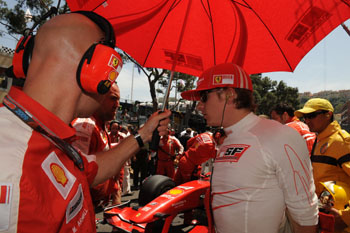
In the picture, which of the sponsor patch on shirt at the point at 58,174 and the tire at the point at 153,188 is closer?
the sponsor patch on shirt at the point at 58,174

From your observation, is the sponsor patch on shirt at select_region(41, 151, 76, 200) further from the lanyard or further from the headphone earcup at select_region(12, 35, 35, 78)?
the headphone earcup at select_region(12, 35, 35, 78)

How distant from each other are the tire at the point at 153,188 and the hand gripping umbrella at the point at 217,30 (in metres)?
2.17

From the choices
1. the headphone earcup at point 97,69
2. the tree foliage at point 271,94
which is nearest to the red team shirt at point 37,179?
the headphone earcup at point 97,69

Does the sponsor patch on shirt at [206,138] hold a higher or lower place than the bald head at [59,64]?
lower

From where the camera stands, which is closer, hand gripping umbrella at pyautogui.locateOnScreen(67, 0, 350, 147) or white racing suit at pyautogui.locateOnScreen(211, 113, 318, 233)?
white racing suit at pyautogui.locateOnScreen(211, 113, 318, 233)

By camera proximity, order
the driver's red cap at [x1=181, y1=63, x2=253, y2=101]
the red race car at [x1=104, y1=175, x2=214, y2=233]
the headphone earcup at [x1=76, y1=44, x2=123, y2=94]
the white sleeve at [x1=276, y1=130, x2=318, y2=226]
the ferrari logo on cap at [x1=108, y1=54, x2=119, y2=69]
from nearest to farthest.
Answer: the headphone earcup at [x1=76, y1=44, x2=123, y2=94] → the ferrari logo on cap at [x1=108, y1=54, x2=119, y2=69] → the white sleeve at [x1=276, y1=130, x2=318, y2=226] → the driver's red cap at [x1=181, y1=63, x2=253, y2=101] → the red race car at [x1=104, y1=175, x2=214, y2=233]

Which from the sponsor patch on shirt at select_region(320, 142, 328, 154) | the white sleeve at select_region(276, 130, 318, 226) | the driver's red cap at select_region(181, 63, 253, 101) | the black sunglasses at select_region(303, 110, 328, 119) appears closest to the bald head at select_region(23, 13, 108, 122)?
the driver's red cap at select_region(181, 63, 253, 101)

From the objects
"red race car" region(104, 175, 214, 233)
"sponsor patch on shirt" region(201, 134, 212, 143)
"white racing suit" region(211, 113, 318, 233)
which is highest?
"white racing suit" region(211, 113, 318, 233)

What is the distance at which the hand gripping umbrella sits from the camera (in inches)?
83.4

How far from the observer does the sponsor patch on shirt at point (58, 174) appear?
0.94m

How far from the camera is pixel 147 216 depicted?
9.95 feet

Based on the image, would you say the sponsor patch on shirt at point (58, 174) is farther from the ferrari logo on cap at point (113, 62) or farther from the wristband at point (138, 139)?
the wristband at point (138, 139)

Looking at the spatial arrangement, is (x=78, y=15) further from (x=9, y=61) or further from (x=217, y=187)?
(x=9, y=61)

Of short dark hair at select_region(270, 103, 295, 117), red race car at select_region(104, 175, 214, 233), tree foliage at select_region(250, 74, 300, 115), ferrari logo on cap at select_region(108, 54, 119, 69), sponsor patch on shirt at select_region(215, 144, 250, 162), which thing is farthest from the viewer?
tree foliage at select_region(250, 74, 300, 115)
